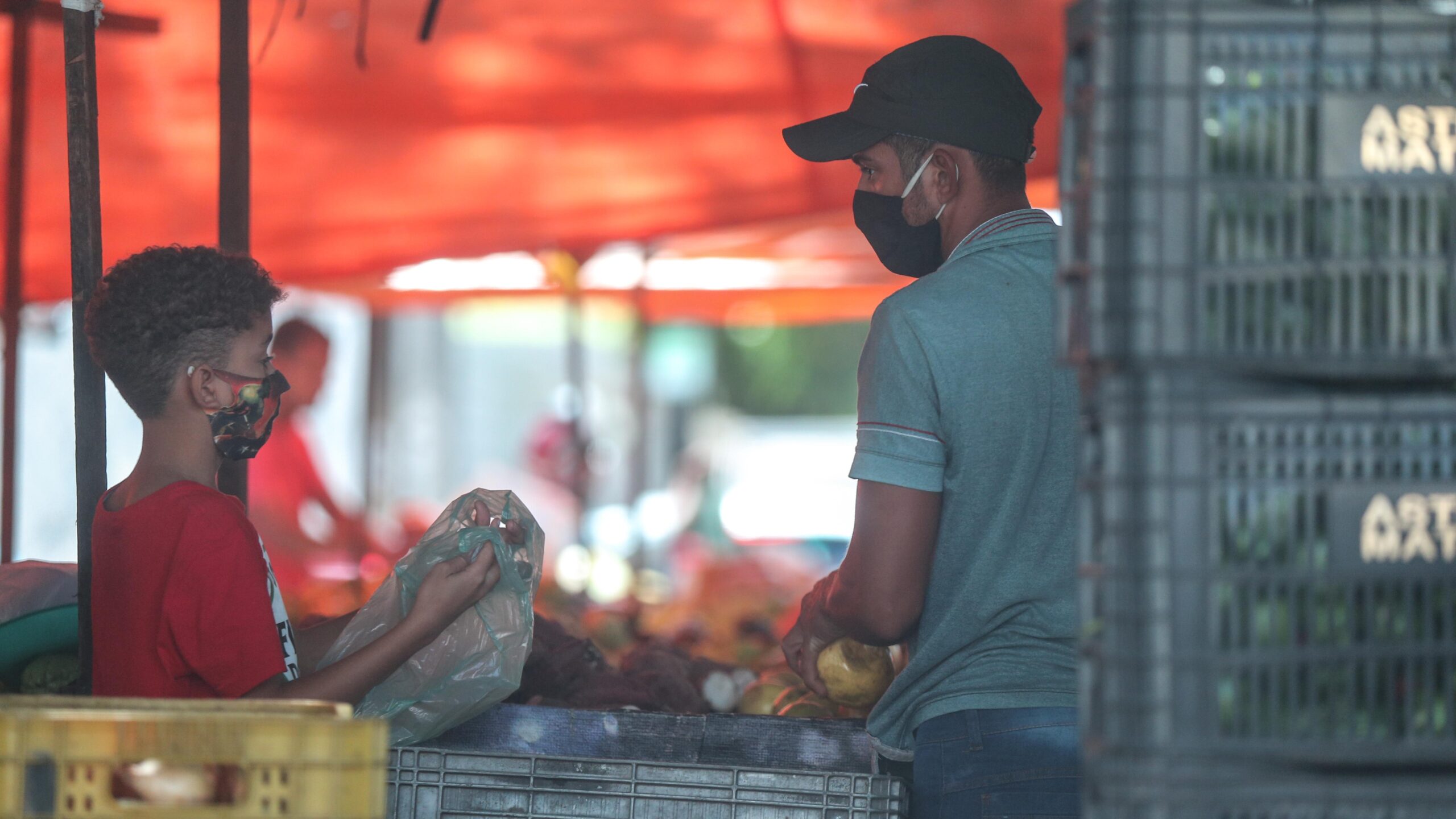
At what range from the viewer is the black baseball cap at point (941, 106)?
7.34 feet

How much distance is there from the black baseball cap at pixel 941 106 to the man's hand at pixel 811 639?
78 cm

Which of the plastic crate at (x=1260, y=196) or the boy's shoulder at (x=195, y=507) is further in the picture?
the boy's shoulder at (x=195, y=507)

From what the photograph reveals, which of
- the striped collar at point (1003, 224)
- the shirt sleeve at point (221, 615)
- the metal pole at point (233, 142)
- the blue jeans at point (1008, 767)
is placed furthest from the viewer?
the metal pole at point (233, 142)

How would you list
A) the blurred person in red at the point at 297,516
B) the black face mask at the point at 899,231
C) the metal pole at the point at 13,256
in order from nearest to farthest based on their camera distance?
the black face mask at the point at 899,231 → the metal pole at the point at 13,256 → the blurred person in red at the point at 297,516

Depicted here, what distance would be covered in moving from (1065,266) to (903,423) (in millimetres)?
716

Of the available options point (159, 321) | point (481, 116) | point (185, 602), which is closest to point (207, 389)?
point (159, 321)

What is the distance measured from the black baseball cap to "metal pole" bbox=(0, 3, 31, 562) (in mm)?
2271

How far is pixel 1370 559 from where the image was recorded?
52.8 inches

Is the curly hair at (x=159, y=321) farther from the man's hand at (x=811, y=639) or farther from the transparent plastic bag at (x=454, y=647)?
the man's hand at (x=811, y=639)

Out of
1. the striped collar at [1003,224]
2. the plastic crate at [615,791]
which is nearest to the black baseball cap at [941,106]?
the striped collar at [1003,224]

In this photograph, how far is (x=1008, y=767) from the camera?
207 cm

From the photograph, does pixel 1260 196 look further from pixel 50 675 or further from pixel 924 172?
pixel 50 675

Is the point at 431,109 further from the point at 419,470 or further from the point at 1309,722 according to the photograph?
the point at 419,470

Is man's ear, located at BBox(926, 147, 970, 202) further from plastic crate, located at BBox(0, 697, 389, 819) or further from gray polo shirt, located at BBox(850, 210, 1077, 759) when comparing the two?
plastic crate, located at BBox(0, 697, 389, 819)
